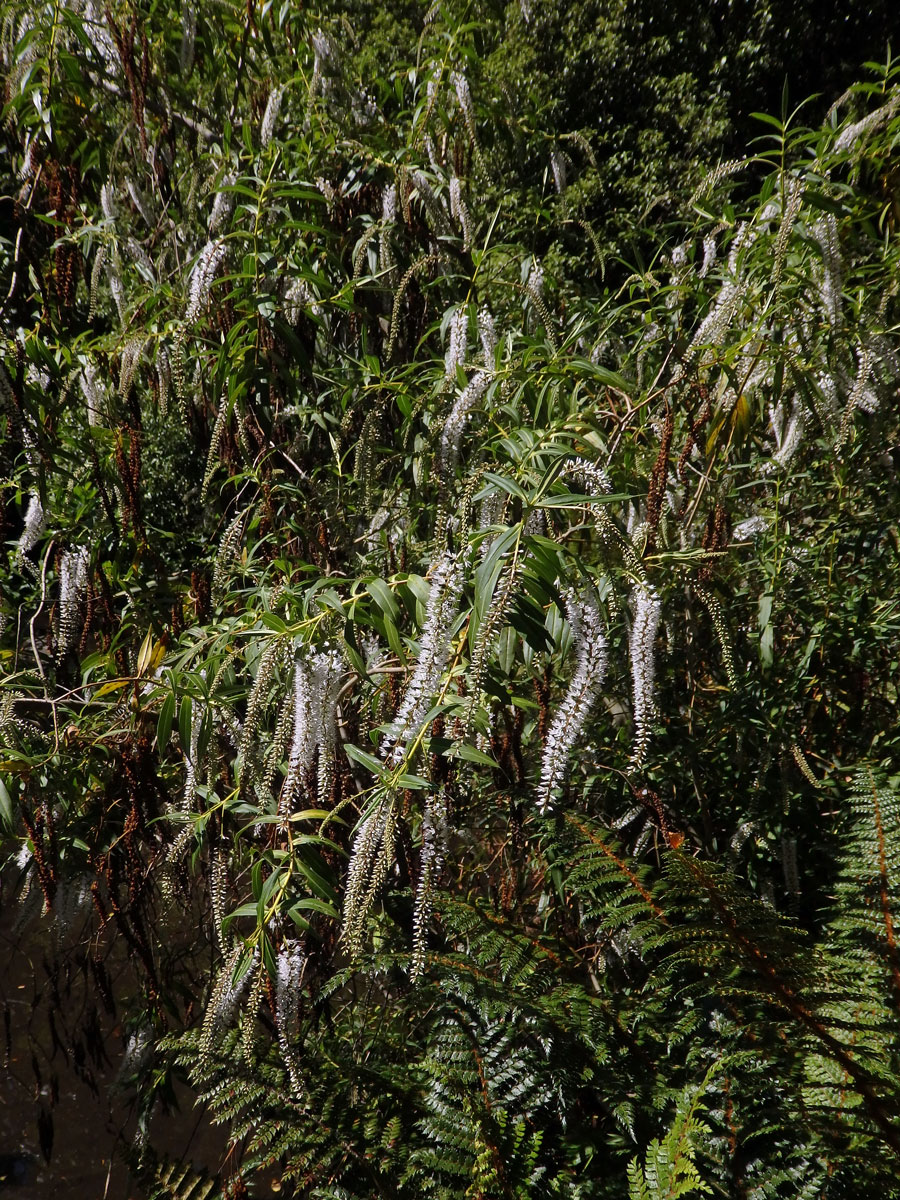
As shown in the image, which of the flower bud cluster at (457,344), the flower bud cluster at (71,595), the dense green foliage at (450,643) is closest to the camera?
the dense green foliage at (450,643)

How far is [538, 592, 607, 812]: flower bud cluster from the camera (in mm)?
1535

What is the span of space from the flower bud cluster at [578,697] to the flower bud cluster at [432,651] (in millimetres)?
233

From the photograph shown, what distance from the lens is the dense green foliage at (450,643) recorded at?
6.08 feet

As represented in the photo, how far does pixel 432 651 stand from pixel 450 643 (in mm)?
36

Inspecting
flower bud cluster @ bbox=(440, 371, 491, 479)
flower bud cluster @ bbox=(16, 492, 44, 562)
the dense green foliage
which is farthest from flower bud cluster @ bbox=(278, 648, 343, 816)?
flower bud cluster @ bbox=(16, 492, 44, 562)

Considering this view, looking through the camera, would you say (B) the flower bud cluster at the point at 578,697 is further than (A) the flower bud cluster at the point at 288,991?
No

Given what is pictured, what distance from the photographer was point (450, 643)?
1.50m

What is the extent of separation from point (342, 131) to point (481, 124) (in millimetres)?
609

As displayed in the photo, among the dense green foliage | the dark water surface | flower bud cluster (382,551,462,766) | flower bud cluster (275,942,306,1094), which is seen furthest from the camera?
the dark water surface

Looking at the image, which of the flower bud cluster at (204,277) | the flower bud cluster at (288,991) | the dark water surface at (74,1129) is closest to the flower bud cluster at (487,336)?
the flower bud cluster at (204,277)

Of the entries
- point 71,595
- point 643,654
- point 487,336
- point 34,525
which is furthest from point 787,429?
point 34,525

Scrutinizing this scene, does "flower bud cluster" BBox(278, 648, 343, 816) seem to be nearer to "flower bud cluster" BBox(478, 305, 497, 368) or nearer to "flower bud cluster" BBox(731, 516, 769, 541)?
"flower bud cluster" BBox(478, 305, 497, 368)

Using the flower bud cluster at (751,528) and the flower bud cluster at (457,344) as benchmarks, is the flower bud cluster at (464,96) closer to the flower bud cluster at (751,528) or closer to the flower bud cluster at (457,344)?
the flower bud cluster at (457,344)

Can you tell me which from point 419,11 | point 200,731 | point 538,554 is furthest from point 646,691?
point 419,11
